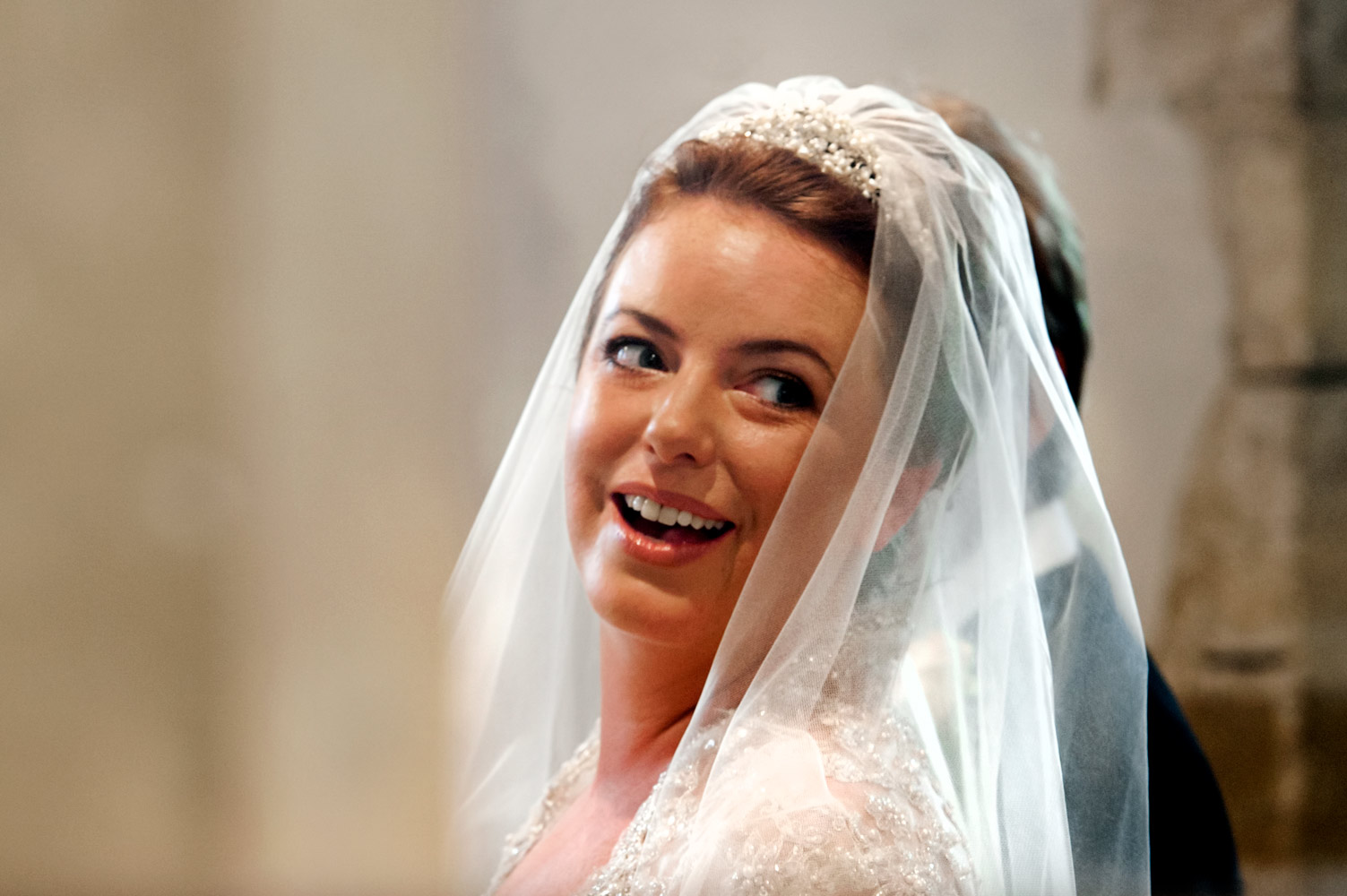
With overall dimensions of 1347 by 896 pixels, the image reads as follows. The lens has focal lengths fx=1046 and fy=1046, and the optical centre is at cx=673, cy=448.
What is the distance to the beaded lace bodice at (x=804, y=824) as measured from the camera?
84 centimetres

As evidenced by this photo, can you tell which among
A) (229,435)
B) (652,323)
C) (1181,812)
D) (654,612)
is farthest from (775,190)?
(1181,812)

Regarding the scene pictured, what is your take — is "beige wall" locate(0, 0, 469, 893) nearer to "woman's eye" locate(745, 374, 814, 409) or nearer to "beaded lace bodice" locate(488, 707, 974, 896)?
"beaded lace bodice" locate(488, 707, 974, 896)

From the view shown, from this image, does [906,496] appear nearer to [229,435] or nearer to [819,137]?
[819,137]

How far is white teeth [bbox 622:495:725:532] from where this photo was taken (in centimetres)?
103

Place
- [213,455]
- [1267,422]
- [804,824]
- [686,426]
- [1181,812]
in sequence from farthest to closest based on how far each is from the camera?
[1267,422] → [1181,812] → [686,426] → [804,824] → [213,455]

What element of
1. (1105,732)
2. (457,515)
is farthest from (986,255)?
(457,515)

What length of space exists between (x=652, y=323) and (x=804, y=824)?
1.61 ft

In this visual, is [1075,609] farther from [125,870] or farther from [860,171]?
[125,870]

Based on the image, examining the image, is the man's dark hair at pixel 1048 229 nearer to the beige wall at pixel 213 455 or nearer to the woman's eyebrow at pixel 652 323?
the woman's eyebrow at pixel 652 323

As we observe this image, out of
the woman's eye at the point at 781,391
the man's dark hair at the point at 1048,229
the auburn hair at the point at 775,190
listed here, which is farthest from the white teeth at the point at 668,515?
the man's dark hair at the point at 1048,229

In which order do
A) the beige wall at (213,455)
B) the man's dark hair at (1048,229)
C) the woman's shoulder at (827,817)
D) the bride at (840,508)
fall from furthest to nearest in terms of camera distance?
the man's dark hair at (1048,229), the bride at (840,508), the woman's shoulder at (827,817), the beige wall at (213,455)

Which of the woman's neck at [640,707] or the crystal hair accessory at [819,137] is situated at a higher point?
the crystal hair accessory at [819,137]

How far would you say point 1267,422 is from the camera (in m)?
1.43

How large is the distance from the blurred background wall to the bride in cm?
56
